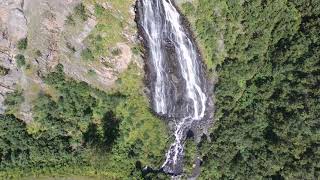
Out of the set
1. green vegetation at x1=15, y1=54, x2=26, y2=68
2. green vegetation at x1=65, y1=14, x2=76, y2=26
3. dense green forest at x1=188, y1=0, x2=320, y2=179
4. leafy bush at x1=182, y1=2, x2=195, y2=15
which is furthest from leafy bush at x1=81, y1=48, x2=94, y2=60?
dense green forest at x1=188, y1=0, x2=320, y2=179

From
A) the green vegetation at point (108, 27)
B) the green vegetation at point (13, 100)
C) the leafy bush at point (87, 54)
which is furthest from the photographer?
the green vegetation at point (13, 100)

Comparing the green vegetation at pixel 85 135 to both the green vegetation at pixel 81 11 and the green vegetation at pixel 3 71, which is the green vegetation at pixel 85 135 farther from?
the green vegetation at pixel 81 11

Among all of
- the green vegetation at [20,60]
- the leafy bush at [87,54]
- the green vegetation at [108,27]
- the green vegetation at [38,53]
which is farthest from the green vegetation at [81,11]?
the green vegetation at [20,60]

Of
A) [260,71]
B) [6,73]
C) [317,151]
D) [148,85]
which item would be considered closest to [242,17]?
[260,71]

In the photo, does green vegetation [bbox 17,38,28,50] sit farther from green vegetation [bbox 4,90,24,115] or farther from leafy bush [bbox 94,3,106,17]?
leafy bush [bbox 94,3,106,17]

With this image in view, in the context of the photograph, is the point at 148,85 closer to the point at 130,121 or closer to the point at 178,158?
the point at 130,121

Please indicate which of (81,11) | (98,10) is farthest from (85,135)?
(98,10)
